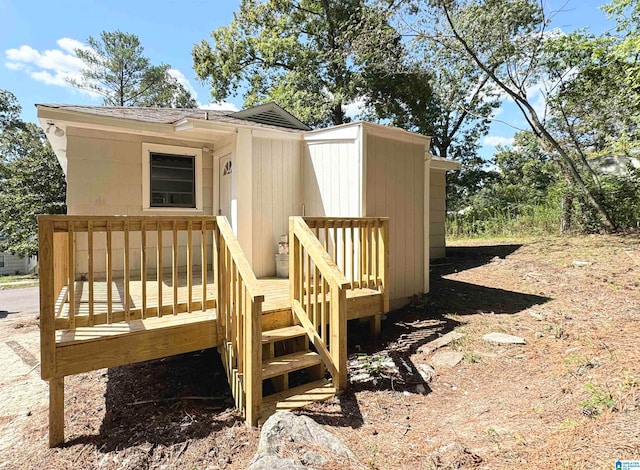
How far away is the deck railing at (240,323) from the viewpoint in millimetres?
2602

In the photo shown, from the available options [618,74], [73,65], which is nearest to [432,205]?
[618,74]

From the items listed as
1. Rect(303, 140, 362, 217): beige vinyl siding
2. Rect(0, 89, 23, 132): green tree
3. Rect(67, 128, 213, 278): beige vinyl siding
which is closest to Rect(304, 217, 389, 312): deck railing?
Rect(303, 140, 362, 217): beige vinyl siding

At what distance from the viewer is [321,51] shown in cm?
1648

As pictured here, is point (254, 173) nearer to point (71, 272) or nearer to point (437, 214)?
point (71, 272)

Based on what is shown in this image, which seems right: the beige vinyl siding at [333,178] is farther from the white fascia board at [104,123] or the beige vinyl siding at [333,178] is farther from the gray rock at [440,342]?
the white fascia board at [104,123]

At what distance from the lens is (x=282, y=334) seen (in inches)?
129

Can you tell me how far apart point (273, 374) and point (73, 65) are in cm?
2491

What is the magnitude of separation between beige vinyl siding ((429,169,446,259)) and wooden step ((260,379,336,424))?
7.22 metres

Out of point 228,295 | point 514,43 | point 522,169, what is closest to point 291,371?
point 228,295

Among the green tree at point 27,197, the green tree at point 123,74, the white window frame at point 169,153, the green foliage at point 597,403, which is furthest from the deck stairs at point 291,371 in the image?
the green tree at point 123,74

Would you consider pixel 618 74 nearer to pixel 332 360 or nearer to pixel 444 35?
pixel 444 35

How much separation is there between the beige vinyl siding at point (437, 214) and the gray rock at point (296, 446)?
7988 mm

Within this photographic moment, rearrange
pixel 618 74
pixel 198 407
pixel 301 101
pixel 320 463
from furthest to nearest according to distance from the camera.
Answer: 1. pixel 301 101
2. pixel 618 74
3. pixel 198 407
4. pixel 320 463

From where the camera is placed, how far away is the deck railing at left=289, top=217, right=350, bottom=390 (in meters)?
3.09
